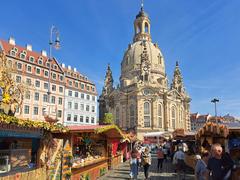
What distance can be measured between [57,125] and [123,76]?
243 feet

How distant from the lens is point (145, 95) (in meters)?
72.4

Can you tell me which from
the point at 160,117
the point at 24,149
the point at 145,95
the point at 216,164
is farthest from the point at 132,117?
the point at 216,164

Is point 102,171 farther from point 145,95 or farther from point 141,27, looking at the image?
point 141,27

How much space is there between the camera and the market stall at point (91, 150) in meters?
13.4

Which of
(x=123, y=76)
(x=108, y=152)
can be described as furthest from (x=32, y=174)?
(x=123, y=76)

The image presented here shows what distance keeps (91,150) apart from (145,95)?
2174 inches

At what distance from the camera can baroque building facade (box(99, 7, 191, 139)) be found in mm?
71750

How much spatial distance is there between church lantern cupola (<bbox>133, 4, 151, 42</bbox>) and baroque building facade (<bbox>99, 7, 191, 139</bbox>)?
39 centimetres

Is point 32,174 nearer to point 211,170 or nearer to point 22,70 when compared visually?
point 211,170

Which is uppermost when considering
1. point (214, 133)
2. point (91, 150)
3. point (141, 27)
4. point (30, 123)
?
point (141, 27)

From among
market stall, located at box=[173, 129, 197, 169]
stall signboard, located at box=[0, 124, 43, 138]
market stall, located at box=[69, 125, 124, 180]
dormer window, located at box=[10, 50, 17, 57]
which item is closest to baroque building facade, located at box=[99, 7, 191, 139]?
dormer window, located at box=[10, 50, 17, 57]

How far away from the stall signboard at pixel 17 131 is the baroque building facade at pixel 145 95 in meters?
58.8

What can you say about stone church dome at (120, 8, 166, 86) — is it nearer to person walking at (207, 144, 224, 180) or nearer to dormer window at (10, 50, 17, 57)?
dormer window at (10, 50, 17, 57)

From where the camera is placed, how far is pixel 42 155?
35.9ft
